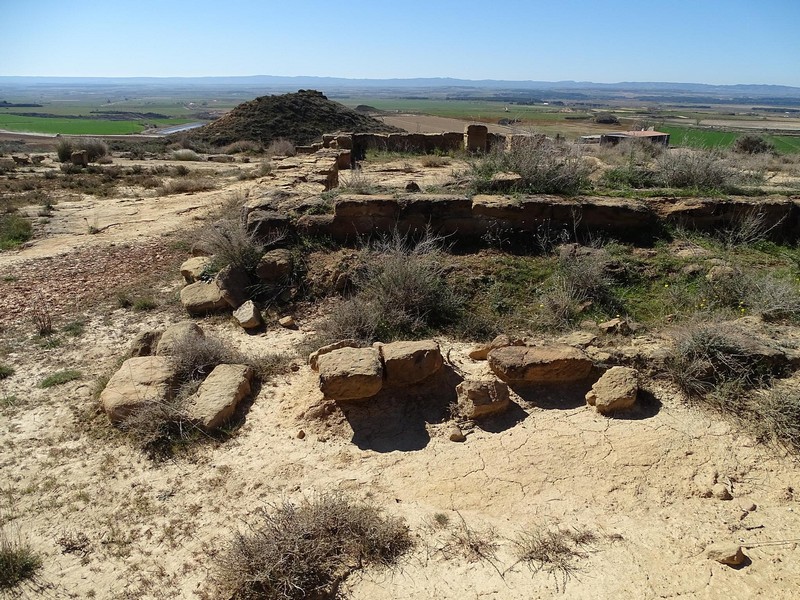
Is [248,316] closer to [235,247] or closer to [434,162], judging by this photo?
[235,247]

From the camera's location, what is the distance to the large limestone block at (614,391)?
4.18m

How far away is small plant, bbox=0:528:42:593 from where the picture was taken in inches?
116

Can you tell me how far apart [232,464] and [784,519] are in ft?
12.0

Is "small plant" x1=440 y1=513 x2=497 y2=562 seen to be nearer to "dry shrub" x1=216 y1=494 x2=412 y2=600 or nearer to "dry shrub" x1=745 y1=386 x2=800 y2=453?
"dry shrub" x1=216 y1=494 x2=412 y2=600

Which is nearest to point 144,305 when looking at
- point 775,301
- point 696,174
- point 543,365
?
point 543,365

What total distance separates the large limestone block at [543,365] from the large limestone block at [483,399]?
237mm

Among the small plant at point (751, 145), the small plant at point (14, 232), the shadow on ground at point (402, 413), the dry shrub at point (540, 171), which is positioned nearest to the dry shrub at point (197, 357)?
the shadow on ground at point (402, 413)

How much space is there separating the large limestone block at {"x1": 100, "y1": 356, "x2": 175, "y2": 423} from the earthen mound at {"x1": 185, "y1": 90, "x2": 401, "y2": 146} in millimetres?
24721

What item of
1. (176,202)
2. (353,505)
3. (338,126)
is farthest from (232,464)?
(338,126)

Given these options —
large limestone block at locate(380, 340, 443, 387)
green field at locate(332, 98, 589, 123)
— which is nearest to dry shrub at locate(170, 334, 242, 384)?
large limestone block at locate(380, 340, 443, 387)

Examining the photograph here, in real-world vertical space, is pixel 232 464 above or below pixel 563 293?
below

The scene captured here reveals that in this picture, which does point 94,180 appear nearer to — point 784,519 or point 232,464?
point 232,464

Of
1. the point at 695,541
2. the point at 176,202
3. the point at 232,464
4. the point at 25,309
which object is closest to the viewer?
the point at 695,541

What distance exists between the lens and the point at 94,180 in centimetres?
1546
